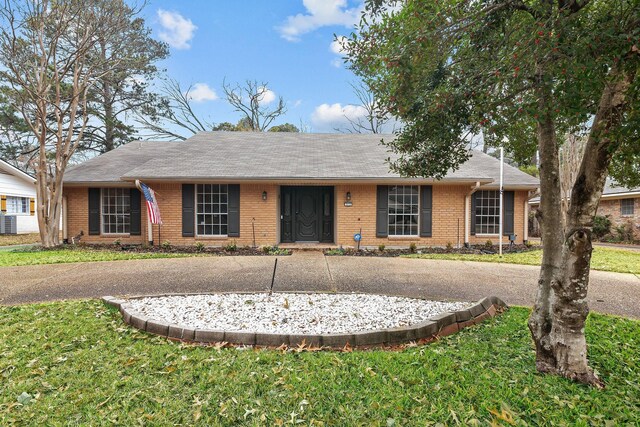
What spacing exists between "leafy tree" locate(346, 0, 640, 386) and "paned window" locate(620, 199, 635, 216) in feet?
51.8

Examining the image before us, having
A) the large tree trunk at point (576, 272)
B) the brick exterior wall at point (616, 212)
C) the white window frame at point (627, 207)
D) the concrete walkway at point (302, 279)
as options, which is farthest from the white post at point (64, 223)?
the white window frame at point (627, 207)

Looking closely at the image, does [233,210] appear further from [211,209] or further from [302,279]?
[302,279]

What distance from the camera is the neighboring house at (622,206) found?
574 inches

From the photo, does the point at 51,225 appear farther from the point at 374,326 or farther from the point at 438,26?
the point at 438,26

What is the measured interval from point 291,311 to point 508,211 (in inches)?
375

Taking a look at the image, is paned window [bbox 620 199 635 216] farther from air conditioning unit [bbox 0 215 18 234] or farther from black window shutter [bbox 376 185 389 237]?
air conditioning unit [bbox 0 215 18 234]

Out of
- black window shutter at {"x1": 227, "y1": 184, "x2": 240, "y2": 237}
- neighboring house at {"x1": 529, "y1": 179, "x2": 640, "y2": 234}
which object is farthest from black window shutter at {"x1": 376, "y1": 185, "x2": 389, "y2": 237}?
neighboring house at {"x1": 529, "y1": 179, "x2": 640, "y2": 234}

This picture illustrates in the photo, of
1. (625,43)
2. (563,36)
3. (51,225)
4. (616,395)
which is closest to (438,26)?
(563,36)

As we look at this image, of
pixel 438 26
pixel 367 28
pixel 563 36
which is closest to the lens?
pixel 563 36

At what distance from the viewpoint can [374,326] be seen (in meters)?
3.67

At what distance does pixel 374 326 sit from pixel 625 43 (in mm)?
3193

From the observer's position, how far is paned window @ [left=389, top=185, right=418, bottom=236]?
1028cm

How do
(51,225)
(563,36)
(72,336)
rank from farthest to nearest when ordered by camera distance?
(51,225)
(72,336)
(563,36)

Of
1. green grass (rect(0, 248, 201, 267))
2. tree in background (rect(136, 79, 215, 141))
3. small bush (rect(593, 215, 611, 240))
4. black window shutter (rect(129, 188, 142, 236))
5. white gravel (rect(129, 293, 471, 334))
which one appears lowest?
white gravel (rect(129, 293, 471, 334))
